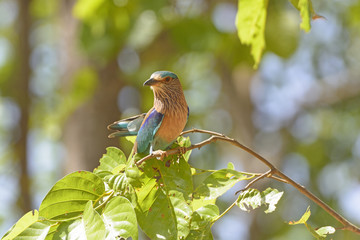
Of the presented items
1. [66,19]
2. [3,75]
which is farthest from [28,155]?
[3,75]

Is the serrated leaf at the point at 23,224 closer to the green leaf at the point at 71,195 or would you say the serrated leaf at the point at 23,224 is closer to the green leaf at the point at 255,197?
the green leaf at the point at 71,195

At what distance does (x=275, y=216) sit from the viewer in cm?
859

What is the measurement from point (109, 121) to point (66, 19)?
1.64m

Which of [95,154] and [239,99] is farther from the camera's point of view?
[239,99]

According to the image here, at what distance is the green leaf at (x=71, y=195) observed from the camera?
1.70m

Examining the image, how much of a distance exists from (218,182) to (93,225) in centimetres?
54

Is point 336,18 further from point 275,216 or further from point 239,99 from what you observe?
point 275,216

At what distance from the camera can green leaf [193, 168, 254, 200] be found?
6.19 ft

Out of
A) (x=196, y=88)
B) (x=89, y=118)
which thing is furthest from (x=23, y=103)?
(x=196, y=88)

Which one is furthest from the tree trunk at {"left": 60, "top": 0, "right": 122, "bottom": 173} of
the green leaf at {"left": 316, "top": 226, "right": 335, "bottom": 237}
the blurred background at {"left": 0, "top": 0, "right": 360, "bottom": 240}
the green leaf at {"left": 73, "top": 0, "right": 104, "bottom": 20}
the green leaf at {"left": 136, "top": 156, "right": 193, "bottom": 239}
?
the green leaf at {"left": 316, "top": 226, "right": 335, "bottom": 237}

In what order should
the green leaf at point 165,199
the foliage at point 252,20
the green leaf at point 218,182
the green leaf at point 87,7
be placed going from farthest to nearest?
the green leaf at point 87,7, the foliage at point 252,20, the green leaf at point 218,182, the green leaf at point 165,199

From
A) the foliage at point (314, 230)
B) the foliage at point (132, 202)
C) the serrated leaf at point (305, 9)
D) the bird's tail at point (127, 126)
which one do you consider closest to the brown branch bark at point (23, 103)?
the bird's tail at point (127, 126)

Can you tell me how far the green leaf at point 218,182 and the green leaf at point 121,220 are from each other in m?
0.35

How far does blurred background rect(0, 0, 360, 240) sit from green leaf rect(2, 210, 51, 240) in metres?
2.95
